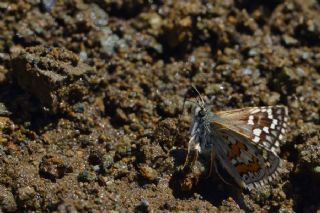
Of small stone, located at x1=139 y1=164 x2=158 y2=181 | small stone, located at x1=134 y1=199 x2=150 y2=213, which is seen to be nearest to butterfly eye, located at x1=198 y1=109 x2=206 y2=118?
small stone, located at x1=139 y1=164 x2=158 y2=181

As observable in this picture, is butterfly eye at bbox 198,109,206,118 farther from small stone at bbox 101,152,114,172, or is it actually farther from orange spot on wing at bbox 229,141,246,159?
small stone at bbox 101,152,114,172

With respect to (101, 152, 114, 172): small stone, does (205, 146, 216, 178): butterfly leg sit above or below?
above

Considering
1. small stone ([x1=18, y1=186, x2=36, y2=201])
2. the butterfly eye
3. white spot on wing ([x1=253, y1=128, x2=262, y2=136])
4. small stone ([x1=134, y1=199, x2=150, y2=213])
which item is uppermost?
Answer: the butterfly eye

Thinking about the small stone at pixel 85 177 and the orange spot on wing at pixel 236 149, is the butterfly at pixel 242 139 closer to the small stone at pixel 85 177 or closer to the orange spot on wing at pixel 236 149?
the orange spot on wing at pixel 236 149

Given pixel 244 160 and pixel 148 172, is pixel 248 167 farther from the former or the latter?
pixel 148 172

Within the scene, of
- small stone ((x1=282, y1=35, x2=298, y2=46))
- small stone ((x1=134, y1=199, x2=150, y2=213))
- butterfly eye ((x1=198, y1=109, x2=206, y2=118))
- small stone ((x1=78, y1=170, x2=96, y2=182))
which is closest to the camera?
small stone ((x1=134, y1=199, x2=150, y2=213))

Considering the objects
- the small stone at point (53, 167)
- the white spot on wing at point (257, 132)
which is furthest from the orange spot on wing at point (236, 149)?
the small stone at point (53, 167)

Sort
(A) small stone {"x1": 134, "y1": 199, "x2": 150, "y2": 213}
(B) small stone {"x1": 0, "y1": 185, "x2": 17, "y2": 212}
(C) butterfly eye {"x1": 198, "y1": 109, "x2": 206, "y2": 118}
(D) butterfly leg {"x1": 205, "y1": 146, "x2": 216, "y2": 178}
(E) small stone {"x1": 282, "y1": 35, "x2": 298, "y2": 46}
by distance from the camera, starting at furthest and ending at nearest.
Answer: (E) small stone {"x1": 282, "y1": 35, "x2": 298, "y2": 46} < (C) butterfly eye {"x1": 198, "y1": 109, "x2": 206, "y2": 118} < (D) butterfly leg {"x1": 205, "y1": 146, "x2": 216, "y2": 178} < (A) small stone {"x1": 134, "y1": 199, "x2": 150, "y2": 213} < (B) small stone {"x1": 0, "y1": 185, "x2": 17, "y2": 212}
